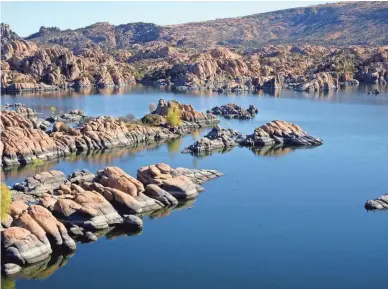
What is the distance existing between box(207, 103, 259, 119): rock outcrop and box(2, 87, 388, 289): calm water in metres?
20.2

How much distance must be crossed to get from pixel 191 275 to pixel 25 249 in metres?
8.75

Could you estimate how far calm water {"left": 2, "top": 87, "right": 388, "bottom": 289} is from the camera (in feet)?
98.4

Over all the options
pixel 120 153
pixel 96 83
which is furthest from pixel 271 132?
pixel 96 83

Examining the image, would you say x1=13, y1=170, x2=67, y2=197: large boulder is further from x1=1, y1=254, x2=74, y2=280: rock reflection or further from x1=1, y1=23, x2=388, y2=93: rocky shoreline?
x1=1, y1=23, x2=388, y2=93: rocky shoreline

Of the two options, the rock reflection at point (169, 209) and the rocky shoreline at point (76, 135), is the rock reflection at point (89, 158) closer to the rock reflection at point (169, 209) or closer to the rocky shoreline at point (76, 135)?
the rocky shoreline at point (76, 135)

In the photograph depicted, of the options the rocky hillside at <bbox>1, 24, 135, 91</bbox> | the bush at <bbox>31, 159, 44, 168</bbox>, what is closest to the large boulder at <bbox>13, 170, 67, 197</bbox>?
the bush at <bbox>31, 159, 44, 168</bbox>

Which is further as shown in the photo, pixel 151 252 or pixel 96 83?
pixel 96 83

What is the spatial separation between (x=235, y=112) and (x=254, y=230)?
5199 centimetres

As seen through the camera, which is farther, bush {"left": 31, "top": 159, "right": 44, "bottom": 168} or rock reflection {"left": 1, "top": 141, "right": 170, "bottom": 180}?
bush {"left": 31, "top": 159, "right": 44, "bottom": 168}

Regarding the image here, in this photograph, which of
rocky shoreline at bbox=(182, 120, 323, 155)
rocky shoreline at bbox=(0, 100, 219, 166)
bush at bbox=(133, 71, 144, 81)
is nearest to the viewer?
rocky shoreline at bbox=(0, 100, 219, 166)

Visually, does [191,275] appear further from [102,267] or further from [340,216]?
[340,216]

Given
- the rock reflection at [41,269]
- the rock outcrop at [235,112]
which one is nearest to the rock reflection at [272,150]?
the rock outcrop at [235,112]

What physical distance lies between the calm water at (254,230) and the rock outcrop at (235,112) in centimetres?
2024

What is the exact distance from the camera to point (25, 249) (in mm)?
30969
